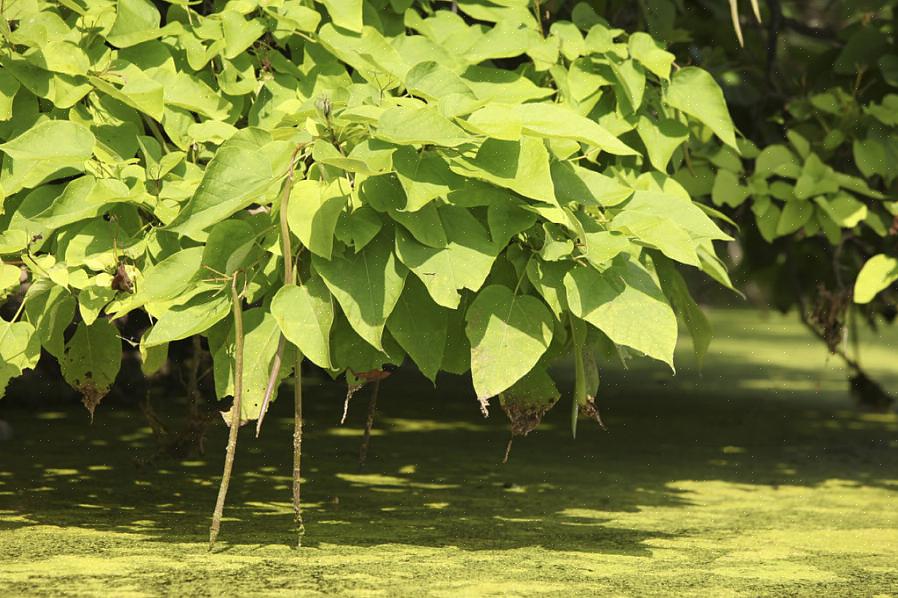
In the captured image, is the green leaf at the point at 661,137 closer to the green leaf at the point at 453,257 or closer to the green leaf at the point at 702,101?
the green leaf at the point at 702,101

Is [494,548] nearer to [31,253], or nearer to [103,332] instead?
[103,332]

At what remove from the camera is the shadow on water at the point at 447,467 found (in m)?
2.32

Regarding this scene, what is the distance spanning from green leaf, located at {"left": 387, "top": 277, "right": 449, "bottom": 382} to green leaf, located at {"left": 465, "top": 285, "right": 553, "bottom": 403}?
5 centimetres

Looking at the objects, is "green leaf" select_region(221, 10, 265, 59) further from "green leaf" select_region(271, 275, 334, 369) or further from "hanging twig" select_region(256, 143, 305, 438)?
"green leaf" select_region(271, 275, 334, 369)

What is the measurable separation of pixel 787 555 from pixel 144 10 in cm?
122

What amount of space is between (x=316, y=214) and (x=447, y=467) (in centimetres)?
141

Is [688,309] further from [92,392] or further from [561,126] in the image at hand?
[92,392]

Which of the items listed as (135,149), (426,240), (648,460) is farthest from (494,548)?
(648,460)

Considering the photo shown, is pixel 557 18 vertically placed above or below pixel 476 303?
above

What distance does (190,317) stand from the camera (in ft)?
5.92

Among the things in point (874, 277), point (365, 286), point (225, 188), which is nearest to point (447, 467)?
point (874, 277)

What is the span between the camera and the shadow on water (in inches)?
91.5

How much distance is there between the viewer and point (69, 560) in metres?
1.95

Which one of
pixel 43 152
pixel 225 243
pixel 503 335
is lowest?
pixel 503 335
